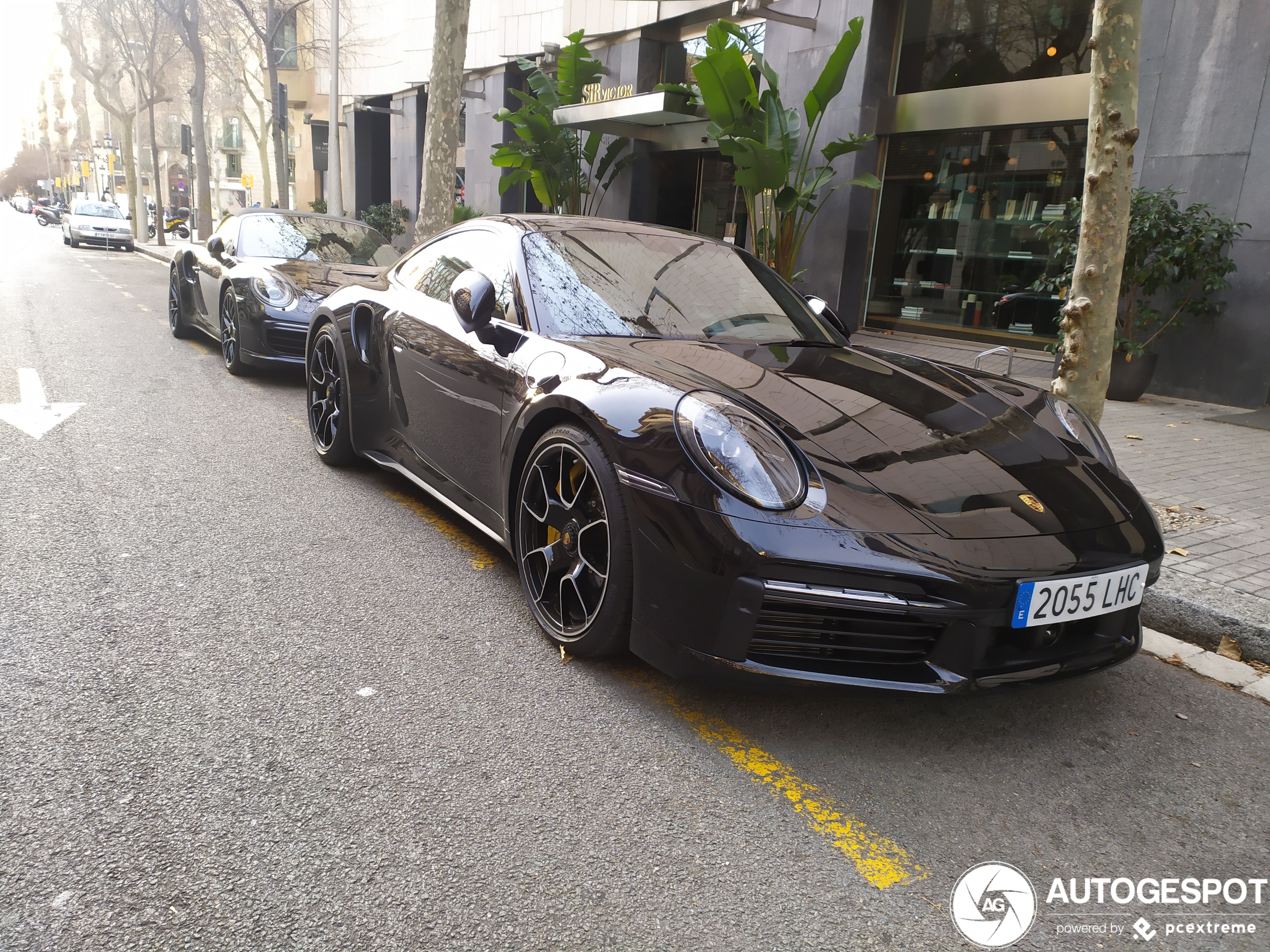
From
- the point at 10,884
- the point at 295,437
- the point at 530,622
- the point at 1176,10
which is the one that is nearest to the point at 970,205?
the point at 1176,10

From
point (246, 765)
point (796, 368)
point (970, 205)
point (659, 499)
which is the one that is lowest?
point (246, 765)

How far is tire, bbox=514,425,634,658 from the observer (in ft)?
8.88

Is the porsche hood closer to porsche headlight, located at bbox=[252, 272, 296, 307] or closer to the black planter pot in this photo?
porsche headlight, located at bbox=[252, 272, 296, 307]

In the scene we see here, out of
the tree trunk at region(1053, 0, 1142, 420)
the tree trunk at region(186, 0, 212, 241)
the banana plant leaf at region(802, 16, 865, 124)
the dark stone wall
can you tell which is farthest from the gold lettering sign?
the tree trunk at region(186, 0, 212, 241)

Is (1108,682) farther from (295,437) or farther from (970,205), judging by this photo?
(970,205)

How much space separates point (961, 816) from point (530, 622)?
62.7 inches

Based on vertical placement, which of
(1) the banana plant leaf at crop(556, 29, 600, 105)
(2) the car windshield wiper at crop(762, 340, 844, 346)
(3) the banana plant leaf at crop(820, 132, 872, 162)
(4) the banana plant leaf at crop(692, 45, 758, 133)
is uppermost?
(1) the banana plant leaf at crop(556, 29, 600, 105)

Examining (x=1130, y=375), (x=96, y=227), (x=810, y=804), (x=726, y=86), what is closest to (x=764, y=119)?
Result: (x=726, y=86)

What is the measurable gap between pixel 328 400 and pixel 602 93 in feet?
36.0

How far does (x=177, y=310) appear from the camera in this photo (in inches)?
391

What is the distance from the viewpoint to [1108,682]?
3070mm

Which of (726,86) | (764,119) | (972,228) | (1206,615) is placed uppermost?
(726,86)

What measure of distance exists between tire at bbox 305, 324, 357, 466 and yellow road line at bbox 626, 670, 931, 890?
9.15 ft

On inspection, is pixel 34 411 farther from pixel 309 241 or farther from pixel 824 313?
pixel 824 313
